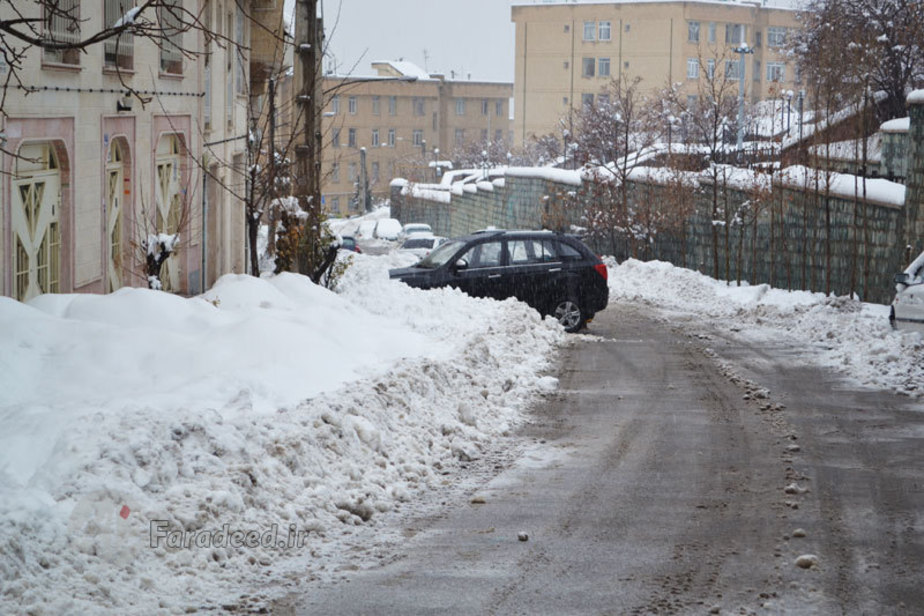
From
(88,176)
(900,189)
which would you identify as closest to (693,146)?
(900,189)

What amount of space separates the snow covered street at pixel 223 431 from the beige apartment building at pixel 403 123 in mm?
92856

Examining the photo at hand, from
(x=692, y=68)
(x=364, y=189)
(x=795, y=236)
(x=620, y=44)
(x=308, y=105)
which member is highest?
(x=620, y=44)

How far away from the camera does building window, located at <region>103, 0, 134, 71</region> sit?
17422 millimetres

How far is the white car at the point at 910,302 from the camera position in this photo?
15.5 metres

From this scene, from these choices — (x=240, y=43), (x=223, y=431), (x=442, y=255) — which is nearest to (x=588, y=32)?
(x=240, y=43)

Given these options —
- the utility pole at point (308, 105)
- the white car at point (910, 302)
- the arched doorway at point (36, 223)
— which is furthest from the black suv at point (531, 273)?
the arched doorway at point (36, 223)

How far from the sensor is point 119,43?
1731 centimetres

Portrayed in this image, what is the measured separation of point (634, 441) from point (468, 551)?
3714 millimetres

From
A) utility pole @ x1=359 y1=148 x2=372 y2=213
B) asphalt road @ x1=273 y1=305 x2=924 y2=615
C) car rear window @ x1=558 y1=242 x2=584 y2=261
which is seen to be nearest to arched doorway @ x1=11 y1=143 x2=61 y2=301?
asphalt road @ x1=273 y1=305 x2=924 y2=615

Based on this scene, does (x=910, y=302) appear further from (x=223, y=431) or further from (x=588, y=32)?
(x=588, y=32)

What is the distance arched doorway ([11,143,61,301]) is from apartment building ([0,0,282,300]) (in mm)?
17

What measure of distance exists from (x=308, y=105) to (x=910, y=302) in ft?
29.1

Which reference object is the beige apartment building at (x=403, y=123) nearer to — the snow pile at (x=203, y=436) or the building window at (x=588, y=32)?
the building window at (x=588, y=32)

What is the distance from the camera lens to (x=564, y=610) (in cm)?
614
